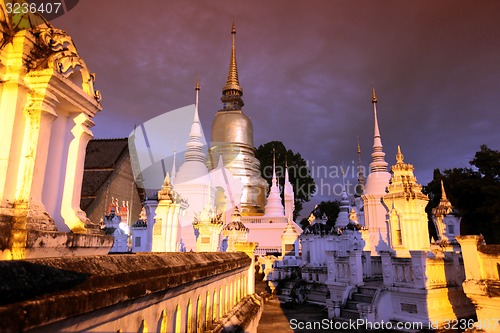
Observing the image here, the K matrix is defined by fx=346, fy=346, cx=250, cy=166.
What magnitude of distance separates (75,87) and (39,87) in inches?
21.4

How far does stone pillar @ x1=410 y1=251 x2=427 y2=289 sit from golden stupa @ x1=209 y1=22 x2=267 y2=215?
76.0 feet

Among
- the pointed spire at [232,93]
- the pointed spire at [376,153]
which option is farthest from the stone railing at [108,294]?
the pointed spire at [232,93]

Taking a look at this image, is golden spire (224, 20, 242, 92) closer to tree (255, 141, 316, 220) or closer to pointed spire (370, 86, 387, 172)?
tree (255, 141, 316, 220)

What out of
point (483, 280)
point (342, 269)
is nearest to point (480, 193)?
point (342, 269)

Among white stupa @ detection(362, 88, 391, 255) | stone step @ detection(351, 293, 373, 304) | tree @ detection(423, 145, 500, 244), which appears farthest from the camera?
tree @ detection(423, 145, 500, 244)

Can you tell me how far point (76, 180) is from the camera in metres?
4.48

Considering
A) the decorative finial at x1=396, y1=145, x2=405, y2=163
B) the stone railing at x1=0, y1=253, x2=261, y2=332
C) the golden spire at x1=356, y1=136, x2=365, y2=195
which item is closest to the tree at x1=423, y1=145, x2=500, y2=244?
the golden spire at x1=356, y1=136, x2=365, y2=195

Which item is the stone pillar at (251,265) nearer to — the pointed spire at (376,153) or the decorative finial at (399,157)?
the decorative finial at (399,157)

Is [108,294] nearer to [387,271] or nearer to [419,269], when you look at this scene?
[419,269]

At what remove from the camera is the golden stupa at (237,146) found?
116 feet

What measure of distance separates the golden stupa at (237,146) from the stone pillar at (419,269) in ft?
76.0

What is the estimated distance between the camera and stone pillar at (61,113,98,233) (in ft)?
14.0

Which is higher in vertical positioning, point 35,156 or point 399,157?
point 399,157

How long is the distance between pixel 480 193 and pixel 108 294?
1308 inches
